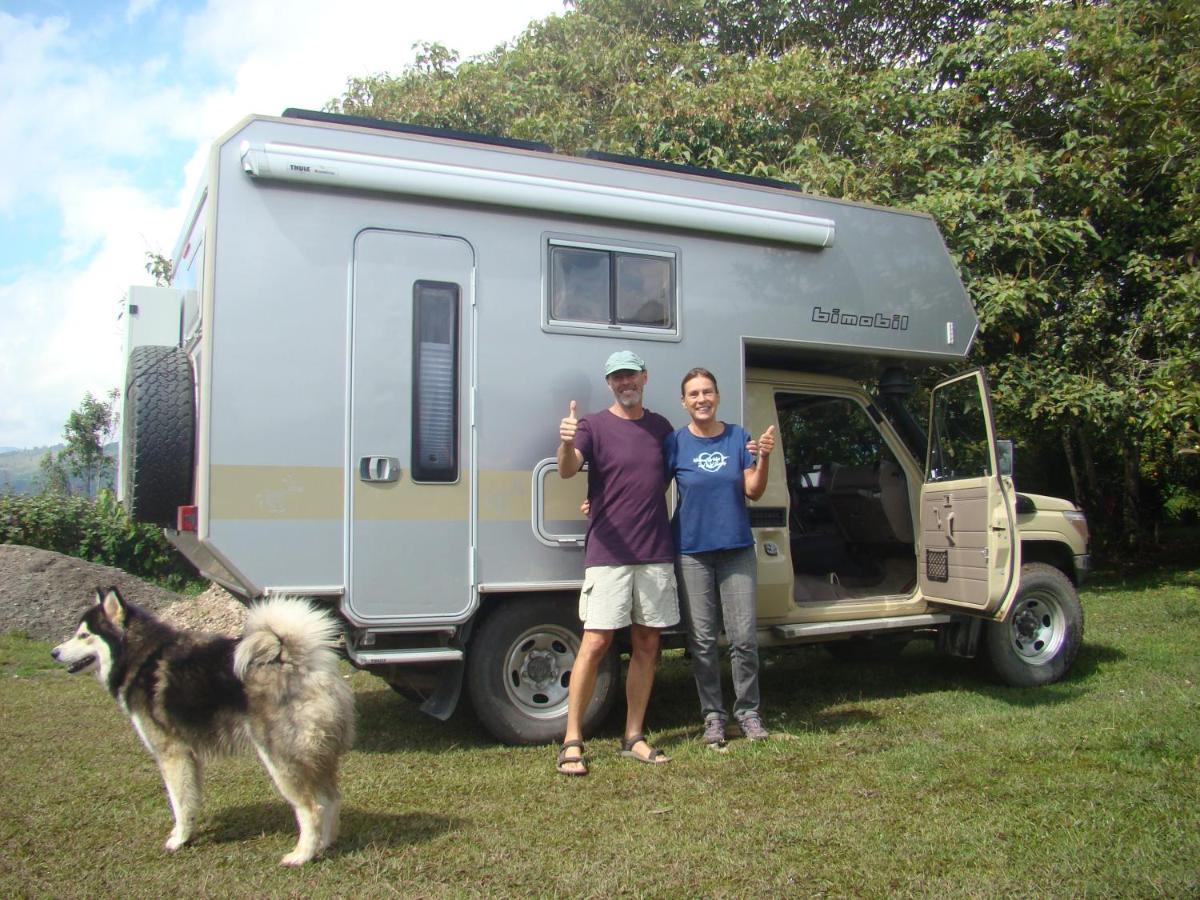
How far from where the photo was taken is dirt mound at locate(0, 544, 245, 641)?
8.98 meters

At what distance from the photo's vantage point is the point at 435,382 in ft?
16.0

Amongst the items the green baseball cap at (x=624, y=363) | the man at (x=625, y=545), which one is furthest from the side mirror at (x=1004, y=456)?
the green baseball cap at (x=624, y=363)

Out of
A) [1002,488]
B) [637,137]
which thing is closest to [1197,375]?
[1002,488]

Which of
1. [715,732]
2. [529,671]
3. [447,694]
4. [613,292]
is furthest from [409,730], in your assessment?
[613,292]

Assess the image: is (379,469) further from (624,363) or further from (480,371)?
(624,363)

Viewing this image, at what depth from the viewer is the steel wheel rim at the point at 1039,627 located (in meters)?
6.37

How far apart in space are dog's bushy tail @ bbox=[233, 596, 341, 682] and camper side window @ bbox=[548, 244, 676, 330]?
2246 mm

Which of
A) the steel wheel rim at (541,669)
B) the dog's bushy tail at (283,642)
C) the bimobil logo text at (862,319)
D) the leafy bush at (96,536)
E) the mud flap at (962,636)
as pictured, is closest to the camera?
the dog's bushy tail at (283,642)

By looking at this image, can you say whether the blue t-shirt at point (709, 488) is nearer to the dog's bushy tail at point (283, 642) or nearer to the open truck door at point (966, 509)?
the open truck door at point (966, 509)

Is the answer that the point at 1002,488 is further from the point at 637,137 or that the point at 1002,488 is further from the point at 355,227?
the point at 637,137

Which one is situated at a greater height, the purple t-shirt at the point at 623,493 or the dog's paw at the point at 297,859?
the purple t-shirt at the point at 623,493

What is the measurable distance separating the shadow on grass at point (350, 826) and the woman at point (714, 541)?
1.64 meters

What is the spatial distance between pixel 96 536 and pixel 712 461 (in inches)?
394

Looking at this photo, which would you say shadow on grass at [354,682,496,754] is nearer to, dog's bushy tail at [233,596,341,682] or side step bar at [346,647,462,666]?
side step bar at [346,647,462,666]
